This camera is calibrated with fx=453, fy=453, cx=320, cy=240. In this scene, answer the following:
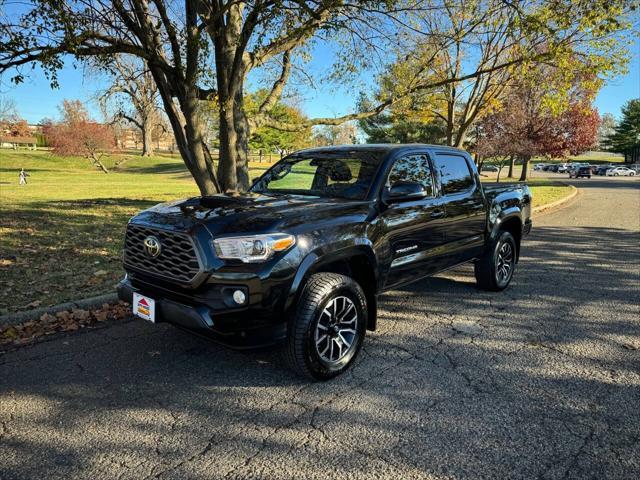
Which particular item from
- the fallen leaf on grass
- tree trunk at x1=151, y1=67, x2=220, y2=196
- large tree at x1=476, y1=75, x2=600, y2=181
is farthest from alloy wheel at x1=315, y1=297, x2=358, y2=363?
large tree at x1=476, y1=75, x2=600, y2=181

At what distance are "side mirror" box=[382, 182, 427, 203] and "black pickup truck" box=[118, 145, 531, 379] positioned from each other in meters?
0.01

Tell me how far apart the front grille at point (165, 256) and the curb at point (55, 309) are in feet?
5.31

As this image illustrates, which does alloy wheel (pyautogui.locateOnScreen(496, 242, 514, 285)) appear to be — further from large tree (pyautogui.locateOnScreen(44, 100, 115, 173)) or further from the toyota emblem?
large tree (pyautogui.locateOnScreen(44, 100, 115, 173))

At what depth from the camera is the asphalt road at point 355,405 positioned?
248 cm

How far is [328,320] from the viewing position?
3352 millimetres

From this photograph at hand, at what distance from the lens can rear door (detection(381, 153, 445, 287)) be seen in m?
3.98

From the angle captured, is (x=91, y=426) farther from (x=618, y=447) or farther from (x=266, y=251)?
(x=618, y=447)

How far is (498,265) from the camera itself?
224 inches

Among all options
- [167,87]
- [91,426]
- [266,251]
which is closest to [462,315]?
[266,251]

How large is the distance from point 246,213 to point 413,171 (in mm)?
1895

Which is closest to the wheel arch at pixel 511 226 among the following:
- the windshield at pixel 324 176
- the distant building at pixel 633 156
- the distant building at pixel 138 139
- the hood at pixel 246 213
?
the windshield at pixel 324 176

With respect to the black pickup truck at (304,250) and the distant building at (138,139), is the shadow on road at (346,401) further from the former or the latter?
the distant building at (138,139)

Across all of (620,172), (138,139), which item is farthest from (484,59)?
(138,139)

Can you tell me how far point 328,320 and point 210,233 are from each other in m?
1.07
